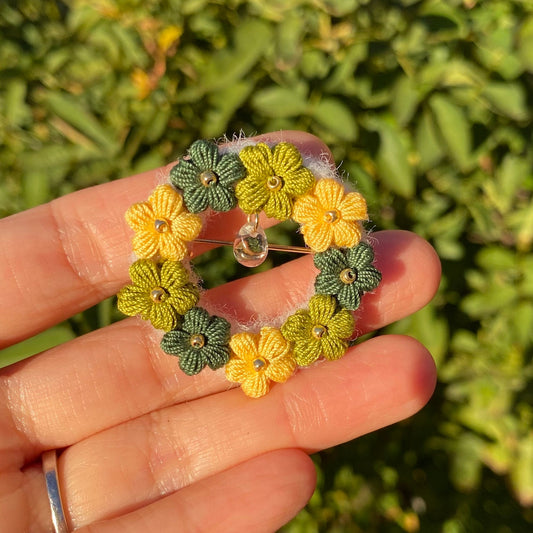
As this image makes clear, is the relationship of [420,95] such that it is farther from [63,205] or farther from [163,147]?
[63,205]

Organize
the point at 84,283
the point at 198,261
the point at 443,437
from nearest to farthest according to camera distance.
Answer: the point at 84,283
the point at 198,261
the point at 443,437

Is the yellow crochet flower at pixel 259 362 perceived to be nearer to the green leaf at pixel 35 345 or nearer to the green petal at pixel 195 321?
the green petal at pixel 195 321

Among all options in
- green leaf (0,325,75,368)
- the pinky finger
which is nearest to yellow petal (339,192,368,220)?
the pinky finger

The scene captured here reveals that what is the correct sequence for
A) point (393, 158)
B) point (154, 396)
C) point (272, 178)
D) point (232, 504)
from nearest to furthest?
1. point (232, 504)
2. point (272, 178)
3. point (154, 396)
4. point (393, 158)

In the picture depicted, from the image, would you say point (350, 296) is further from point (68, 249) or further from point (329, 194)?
point (68, 249)

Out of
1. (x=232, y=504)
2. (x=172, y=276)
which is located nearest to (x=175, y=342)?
(x=172, y=276)

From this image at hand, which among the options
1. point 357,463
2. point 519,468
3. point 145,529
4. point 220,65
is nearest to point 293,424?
point 145,529
